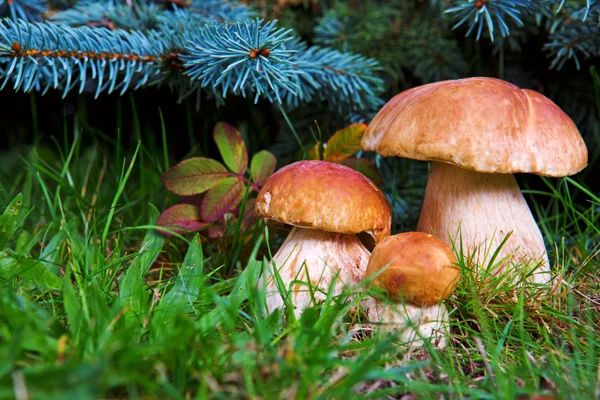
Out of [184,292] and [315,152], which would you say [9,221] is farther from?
[315,152]

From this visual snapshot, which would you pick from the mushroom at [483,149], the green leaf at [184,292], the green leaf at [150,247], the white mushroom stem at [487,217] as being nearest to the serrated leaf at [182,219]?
the green leaf at [150,247]

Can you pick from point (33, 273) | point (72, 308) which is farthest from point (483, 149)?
point (33, 273)

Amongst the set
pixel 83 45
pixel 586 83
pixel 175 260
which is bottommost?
pixel 175 260

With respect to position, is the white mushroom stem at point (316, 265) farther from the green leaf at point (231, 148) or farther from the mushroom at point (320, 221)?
the green leaf at point (231, 148)

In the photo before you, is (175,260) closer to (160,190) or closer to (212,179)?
(212,179)

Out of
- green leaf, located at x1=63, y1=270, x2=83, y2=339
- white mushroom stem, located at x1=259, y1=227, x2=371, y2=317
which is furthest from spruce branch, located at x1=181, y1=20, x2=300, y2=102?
green leaf, located at x1=63, y1=270, x2=83, y2=339

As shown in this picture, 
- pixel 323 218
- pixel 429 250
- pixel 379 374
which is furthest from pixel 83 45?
pixel 379 374

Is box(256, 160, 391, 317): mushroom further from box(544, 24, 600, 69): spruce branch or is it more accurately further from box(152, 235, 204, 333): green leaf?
box(544, 24, 600, 69): spruce branch
